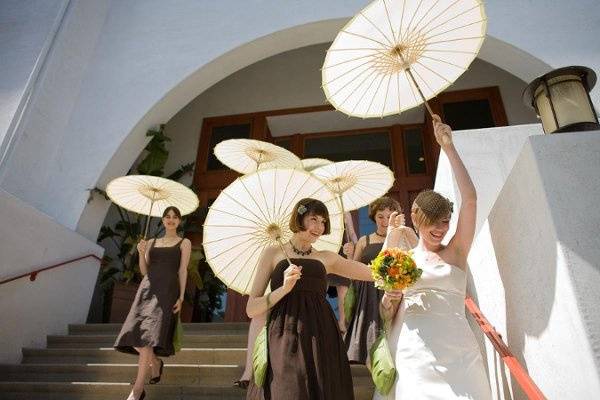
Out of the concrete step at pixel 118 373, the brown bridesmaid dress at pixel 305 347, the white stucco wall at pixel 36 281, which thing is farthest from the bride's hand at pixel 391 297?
the white stucco wall at pixel 36 281

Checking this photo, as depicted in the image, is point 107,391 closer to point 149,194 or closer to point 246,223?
point 149,194

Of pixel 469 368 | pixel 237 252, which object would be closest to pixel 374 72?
pixel 237 252

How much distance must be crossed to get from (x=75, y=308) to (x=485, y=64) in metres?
8.77

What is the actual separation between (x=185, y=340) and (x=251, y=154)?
7.85 feet

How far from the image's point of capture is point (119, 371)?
14.3 ft

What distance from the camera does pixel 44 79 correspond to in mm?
6855

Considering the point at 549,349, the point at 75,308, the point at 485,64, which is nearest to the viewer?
the point at 549,349

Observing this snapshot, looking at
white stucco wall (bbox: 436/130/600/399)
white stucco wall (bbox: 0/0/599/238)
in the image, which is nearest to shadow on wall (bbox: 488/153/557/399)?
white stucco wall (bbox: 436/130/600/399)

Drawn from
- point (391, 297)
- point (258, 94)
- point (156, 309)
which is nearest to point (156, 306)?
point (156, 309)

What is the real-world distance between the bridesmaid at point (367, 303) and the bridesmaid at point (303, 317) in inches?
38.9

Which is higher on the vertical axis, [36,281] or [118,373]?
[36,281]

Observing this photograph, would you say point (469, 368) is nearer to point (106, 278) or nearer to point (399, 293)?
point (399, 293)

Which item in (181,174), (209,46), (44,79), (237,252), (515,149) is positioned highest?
(209,46)

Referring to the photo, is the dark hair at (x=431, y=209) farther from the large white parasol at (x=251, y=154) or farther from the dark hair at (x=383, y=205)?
the large white parasol at (x=251, y=154)
